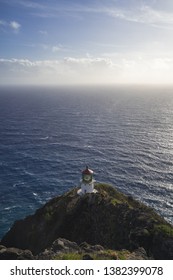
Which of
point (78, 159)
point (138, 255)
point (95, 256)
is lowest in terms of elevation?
point (78, 159)

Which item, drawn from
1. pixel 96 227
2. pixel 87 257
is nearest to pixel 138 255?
pixel 87 257

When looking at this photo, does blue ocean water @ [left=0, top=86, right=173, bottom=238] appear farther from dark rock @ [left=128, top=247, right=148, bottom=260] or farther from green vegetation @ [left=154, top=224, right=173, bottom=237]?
dark rock @ [left=128, top=247, right=148, bottom=260]

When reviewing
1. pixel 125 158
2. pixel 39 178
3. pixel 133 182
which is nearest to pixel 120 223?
pixel 133 182

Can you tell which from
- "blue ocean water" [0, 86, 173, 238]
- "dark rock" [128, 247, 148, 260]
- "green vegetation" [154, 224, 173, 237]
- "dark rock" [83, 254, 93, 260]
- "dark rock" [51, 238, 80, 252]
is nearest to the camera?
"dark rock" [83, 254, 93, 260]

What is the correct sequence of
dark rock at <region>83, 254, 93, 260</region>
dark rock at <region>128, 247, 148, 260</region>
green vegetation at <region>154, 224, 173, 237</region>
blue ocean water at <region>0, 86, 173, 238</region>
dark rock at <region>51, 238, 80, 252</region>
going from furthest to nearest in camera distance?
blue ocean water at <region>0, 86, 173, 238</region> → green vegetation at <region>154, 224, 173, 237</region> → dark rock at <region>51, 238, 80, 252</region> → dark rock at <region>128, 247, 148, 260</region> → dark rock at <region>83, 254, 93, 260</region>

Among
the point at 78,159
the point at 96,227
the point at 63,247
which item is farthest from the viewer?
the point at 78,159

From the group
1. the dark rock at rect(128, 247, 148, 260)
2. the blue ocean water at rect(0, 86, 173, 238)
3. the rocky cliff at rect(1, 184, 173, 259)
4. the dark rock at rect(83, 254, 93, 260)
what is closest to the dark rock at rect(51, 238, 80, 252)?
the rocky cliff at rect(1, 184, 173, 259)

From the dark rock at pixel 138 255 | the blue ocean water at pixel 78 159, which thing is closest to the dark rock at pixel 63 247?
the dark rock at pixel 138 255

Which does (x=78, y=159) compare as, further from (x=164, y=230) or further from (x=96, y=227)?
(x=164, y=230)

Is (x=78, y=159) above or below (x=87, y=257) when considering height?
below
